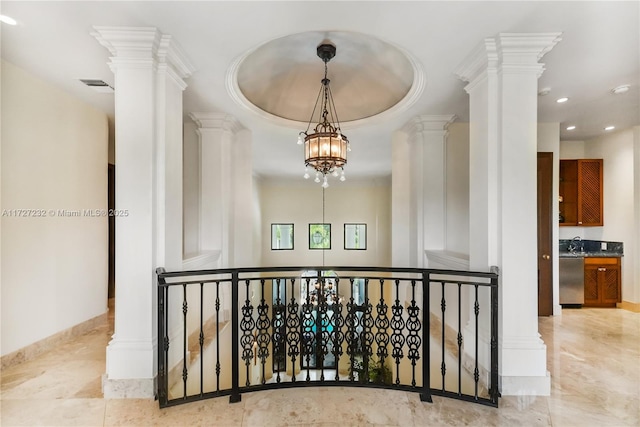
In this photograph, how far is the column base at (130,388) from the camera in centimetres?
232

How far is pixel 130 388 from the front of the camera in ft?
7.60

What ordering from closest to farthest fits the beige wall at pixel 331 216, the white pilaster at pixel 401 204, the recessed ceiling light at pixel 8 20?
the recessed ceiling light at pixel 8 20, the white pilaster at pixel 401 204, the beige wall at pixel 331 216

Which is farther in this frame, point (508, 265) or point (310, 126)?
point (310, 126)

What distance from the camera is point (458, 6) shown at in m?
2.07

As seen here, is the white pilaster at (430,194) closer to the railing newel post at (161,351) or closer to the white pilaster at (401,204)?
the white pilaster at (401,204)

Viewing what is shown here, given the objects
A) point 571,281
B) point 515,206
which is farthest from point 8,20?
point 571,281

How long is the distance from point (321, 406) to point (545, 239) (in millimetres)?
3987

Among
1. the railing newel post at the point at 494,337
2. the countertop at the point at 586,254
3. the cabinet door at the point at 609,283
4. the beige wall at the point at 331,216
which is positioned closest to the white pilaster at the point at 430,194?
the railing newel post at the point at 494,337

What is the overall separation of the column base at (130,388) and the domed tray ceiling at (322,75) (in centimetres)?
293

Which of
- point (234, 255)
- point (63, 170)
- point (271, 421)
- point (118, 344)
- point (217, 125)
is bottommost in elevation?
point (271, 421)

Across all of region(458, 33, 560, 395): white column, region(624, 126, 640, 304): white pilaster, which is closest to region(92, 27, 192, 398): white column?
region(458, 33, 560, 395): white column

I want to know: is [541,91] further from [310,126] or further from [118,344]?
[118,344]

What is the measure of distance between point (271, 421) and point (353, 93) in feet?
12.7

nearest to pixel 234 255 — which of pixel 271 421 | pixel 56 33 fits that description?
pixel 271 421
